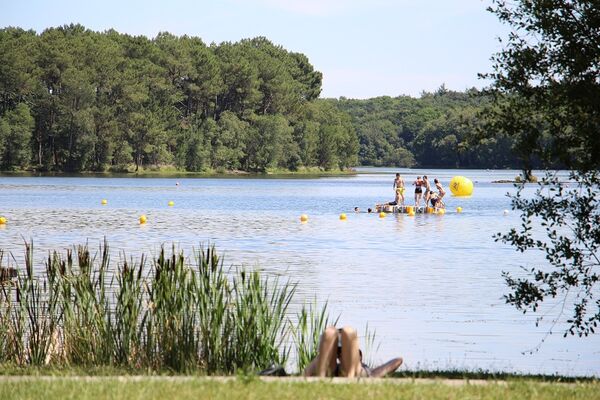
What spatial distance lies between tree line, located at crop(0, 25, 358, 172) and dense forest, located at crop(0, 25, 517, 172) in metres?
0.12

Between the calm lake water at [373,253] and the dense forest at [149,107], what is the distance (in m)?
38.7

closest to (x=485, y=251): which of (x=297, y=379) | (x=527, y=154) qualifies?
(x=527, y=154)

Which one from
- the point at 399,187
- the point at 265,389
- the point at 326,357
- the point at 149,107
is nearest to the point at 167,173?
the point at 149,107

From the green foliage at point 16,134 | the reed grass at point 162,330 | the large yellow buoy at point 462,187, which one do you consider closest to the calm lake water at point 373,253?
the large yellow buoy at point 462,187

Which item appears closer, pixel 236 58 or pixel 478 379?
pixel 478 379

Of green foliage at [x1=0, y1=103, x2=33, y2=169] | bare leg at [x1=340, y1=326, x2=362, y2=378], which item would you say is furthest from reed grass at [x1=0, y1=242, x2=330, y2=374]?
green foliage at [x1=0, y1=103, x2=33, y2=169]

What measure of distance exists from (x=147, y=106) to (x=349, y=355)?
108751 mm

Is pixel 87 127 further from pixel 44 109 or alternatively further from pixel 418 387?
pixel 418 387

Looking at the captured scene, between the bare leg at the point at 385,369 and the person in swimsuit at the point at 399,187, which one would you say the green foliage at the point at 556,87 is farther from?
the person in swimsuit at the point at 399,187

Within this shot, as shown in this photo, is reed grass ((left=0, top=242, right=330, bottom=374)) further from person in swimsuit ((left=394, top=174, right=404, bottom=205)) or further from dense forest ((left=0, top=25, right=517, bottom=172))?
dense forest ((left=0, top=25, right=517, bottom=172))

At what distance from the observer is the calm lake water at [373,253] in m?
15.1

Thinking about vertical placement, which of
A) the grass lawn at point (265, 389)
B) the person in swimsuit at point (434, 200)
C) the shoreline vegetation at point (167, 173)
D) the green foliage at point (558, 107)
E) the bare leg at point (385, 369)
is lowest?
the shoreline vegetation at point (167, 173)

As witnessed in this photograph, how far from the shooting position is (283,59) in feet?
499

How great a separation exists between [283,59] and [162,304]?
142492mm
